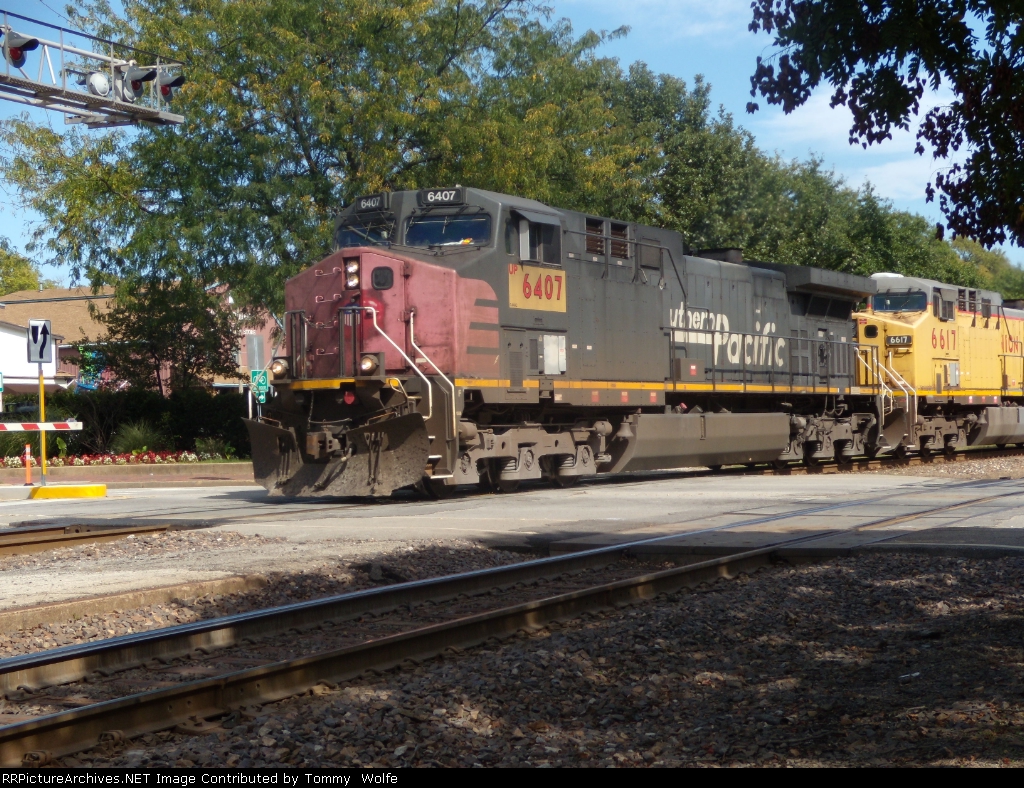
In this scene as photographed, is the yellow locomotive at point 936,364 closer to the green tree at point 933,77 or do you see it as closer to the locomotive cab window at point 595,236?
the locomotive cab window at point 595,236

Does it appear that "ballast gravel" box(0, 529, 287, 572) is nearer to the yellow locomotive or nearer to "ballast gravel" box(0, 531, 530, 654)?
"ballast gravel" box(0, 531, 530, 654)

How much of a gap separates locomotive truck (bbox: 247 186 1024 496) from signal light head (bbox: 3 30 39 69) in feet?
14.9

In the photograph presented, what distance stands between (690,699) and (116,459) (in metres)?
20.9

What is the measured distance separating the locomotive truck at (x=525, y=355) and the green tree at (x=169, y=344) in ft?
37.5

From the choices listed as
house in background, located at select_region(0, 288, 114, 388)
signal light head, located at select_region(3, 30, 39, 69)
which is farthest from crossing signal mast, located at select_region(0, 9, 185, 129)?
house in background, located at select_region(0, 288, 114, 388)

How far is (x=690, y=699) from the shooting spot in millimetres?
5363

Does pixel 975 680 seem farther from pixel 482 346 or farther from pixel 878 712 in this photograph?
pixel 482 346

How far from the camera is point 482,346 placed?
14.6 metres

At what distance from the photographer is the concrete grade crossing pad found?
930 cm

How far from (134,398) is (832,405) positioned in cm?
1626

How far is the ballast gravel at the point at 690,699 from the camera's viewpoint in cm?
444

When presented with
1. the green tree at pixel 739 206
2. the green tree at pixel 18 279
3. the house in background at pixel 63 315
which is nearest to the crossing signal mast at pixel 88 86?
the green tree at pixel 739 206

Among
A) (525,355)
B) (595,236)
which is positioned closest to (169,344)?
(595,236)

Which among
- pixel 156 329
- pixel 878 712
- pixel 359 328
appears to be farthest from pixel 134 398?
pixel 878 712
